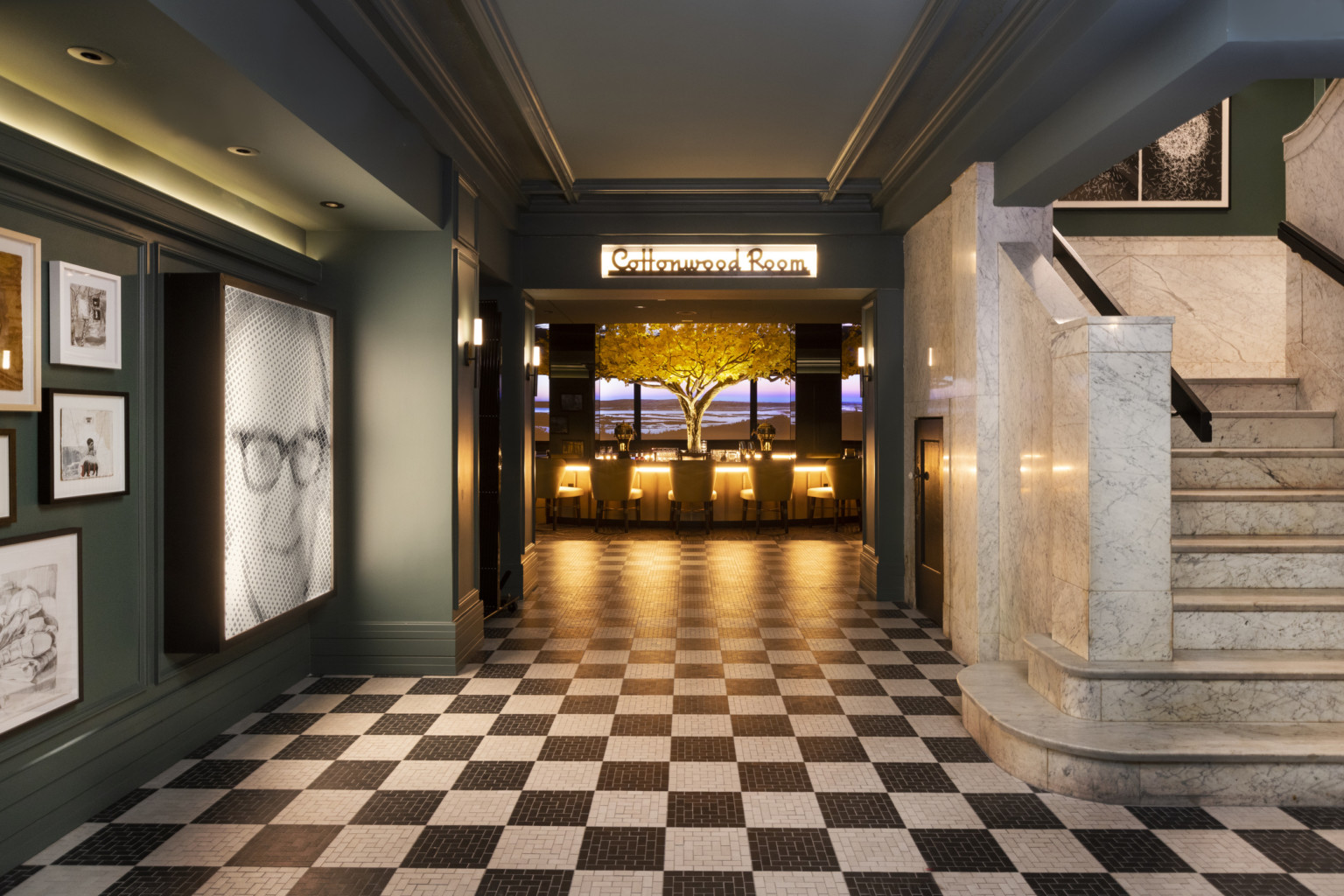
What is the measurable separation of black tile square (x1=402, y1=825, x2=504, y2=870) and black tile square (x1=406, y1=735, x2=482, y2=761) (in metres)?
0.61

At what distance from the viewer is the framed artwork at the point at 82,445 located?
2.53 meters

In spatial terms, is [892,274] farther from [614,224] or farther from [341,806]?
[341,806]

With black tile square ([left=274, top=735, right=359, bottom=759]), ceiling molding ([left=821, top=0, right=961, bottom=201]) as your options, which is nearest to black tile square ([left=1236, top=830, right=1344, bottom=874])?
ceiling molding ([left=821, top=0, right=961, bottom=201])

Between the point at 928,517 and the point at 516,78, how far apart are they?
13.2 feet

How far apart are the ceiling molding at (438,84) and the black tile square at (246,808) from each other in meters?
3.07

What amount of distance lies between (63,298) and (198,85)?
86 centimetres

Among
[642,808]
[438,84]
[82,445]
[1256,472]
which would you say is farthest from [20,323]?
[1256,472]

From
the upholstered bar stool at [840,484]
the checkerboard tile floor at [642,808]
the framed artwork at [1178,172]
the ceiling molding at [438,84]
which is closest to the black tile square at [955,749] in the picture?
the checkerboard tile floor at [642,808]

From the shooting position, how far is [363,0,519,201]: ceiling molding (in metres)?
3.10

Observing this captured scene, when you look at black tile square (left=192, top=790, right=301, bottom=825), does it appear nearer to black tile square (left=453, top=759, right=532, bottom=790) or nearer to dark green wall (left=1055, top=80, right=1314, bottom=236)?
black tile square (left=453, top=759, right=532, bottom=790)

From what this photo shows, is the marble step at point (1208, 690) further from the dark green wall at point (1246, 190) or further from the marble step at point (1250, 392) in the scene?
the dark green wall at point (1246, 190)

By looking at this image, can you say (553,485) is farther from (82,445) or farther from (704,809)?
(704,809)

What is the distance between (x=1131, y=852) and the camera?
248 cm

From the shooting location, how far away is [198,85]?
98.7 inches
